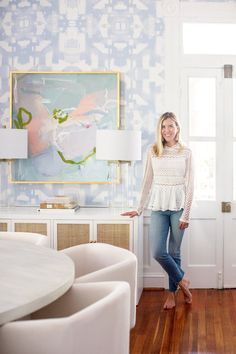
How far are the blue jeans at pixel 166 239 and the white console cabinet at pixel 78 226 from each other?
0.17 meters

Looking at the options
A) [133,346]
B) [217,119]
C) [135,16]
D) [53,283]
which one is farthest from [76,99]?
[53,283]

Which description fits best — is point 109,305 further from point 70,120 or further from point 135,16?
point 135,16

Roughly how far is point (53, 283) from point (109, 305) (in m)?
0.26

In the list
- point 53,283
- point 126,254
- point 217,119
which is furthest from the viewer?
point 217,119

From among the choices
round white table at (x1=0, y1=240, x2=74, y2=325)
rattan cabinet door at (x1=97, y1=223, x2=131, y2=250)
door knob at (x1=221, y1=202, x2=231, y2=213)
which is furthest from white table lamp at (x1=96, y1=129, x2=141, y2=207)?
round white table at (x1=0, y1=240, x2=74, y2=325)

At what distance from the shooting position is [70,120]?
488 centimetres

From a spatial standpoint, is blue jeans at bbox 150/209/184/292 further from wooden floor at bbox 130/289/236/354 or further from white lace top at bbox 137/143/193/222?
wooden floor at bbox 130/289/236/354

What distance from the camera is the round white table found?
1.65 meters

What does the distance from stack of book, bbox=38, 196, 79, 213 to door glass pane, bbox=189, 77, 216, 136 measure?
1.39 metres

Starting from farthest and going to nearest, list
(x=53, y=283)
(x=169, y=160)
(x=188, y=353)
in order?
(x=169, y=160) < (x=188, y=353) < (x=53, y=283)

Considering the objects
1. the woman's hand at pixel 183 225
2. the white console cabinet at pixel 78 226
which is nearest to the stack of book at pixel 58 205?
the white console cabinet at pixel 78 226

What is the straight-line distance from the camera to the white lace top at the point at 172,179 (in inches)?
166

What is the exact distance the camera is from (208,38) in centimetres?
487

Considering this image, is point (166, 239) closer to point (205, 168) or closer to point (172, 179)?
point (172, 179)
